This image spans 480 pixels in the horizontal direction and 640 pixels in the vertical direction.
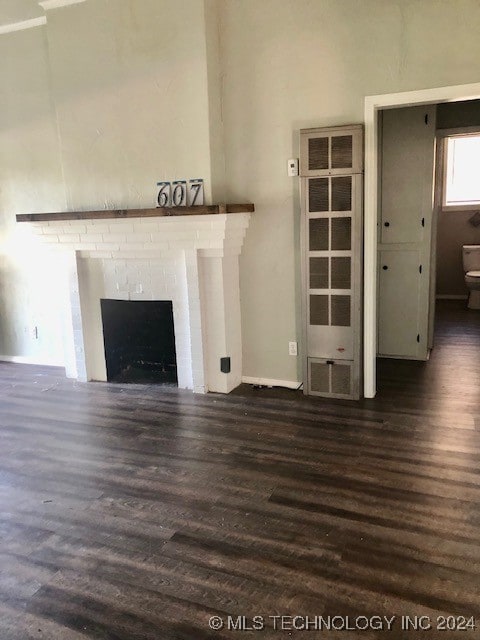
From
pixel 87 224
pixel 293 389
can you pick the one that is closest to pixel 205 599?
pixel 293 389

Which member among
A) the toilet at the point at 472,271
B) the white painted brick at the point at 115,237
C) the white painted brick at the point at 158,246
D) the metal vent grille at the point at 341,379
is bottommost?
the metal vent grille at the point at 341,379

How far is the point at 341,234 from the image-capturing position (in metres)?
3.58

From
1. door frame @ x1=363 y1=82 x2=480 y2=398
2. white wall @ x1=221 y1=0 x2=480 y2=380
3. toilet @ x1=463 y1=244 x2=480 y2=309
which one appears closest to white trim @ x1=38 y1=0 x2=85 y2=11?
white wall @ x1=221 y1=0 x2=480 y2=380

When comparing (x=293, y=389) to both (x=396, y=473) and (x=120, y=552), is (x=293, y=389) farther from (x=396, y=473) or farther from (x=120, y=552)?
(x=120, y=552)

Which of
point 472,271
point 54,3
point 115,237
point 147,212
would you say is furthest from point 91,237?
point 472,271

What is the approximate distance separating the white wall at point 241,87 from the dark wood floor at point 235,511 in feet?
3.25

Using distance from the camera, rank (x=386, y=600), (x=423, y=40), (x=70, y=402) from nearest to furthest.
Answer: (x=386, y=600), (x=423, y=40), (x=70, y=402)

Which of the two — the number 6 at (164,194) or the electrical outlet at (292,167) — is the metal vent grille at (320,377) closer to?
the electrical outlet at (292,167)

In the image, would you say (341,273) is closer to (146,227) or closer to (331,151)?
(331,151)

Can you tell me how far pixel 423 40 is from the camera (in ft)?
10.5

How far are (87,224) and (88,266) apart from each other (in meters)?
0.41

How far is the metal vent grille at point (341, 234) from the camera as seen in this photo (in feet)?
11.7

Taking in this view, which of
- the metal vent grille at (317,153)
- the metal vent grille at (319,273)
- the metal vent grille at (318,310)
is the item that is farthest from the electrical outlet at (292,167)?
the metal vent grille at (318,310)

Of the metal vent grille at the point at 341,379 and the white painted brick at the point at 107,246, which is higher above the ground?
the white painted brick at the point at 107,246
